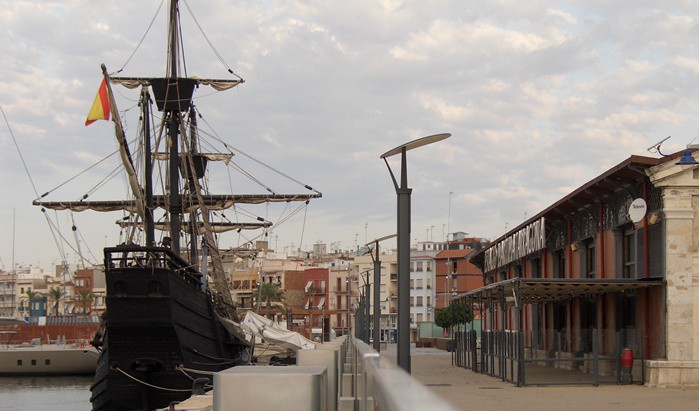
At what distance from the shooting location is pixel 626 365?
27.7 m

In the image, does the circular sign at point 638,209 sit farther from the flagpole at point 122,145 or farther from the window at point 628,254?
the flagpole at point 122,145

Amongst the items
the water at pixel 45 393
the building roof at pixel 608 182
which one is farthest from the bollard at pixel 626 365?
the water at pixel 45 393

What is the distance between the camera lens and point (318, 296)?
14562 cm

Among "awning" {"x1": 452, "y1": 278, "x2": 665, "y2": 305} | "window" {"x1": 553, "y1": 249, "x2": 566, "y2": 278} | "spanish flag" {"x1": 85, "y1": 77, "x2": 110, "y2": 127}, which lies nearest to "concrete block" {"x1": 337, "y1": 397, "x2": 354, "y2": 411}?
"awning" {"x1": 452, "y1": 278, "x2": 665, "y2": 305}

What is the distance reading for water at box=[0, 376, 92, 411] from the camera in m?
50.4

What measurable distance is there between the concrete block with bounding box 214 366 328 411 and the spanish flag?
3035cm

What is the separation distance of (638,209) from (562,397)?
5889 mm

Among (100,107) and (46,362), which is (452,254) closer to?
(46,362)

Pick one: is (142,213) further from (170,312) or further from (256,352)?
(256,352)

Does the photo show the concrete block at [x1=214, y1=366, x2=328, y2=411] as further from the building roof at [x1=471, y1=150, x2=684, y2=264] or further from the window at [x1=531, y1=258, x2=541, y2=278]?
the window at [x1=531, y1=258, x2=541, y2=278]

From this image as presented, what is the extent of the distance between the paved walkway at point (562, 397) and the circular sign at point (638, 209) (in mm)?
4267

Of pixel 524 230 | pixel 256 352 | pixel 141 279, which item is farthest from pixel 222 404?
pixel 256 352

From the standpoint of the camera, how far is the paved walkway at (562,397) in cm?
2128

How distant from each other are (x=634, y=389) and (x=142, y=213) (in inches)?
747
